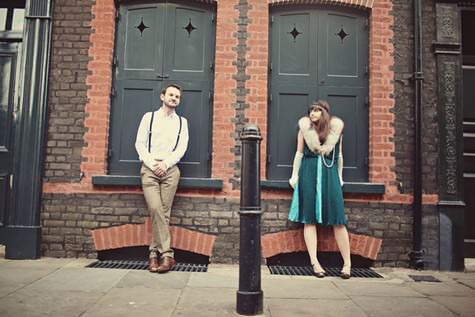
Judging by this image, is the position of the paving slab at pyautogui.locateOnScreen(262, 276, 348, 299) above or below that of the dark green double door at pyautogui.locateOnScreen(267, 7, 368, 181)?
below

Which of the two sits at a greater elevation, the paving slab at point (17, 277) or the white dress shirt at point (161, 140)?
the white dress shirt at point (161, 140)

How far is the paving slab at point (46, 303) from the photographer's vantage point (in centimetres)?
291

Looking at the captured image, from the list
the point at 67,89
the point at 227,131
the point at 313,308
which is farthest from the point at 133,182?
the point at 313,308

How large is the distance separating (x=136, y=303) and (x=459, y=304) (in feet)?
8.56

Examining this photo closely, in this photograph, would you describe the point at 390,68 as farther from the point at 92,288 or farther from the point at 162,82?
the point at 92,288

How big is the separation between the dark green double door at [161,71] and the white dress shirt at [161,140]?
1.46 feet

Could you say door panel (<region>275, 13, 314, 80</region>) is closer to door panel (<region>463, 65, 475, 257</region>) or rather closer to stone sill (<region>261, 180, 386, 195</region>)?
stone sill (<region>261, 180, 386, 195</region>)

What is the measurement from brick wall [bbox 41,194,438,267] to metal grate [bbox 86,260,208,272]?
23 cm

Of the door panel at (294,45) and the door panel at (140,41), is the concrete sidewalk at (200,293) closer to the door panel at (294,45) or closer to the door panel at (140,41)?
the door panel at (140,41)

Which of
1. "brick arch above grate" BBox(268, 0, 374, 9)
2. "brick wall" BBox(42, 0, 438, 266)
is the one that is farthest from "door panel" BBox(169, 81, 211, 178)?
"brick arch above grate" BBox(268, 0, 374, 9)

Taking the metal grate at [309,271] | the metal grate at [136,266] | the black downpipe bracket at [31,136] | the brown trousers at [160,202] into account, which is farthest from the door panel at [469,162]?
the black downpipe bracket at [31,136]

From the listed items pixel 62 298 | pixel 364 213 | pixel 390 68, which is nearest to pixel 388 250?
pixel 364 213

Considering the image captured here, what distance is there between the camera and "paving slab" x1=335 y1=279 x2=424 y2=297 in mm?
3662

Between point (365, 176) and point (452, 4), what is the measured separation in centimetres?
236
